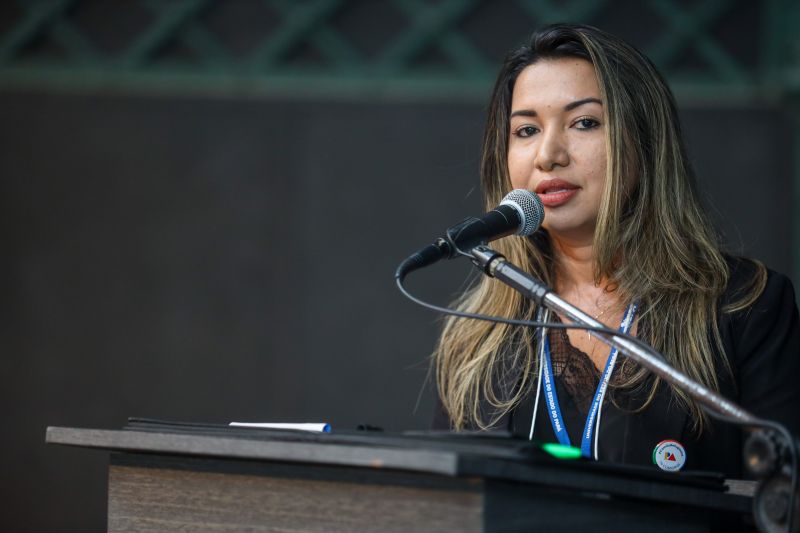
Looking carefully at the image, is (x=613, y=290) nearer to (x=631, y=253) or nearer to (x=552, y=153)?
(x=631, y=253)

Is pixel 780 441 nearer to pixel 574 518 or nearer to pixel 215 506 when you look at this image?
pixel 574 518

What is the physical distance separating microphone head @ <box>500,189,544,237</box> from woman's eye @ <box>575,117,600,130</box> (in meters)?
0.40

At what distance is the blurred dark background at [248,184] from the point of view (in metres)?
4.48

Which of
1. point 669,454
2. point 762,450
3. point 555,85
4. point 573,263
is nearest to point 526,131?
point 555,85

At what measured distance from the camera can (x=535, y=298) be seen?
63.7 inches

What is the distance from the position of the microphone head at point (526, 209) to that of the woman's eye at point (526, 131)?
0.42 metres

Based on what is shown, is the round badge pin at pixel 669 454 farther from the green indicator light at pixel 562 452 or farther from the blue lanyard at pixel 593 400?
the green indicator light at pixel 562 452

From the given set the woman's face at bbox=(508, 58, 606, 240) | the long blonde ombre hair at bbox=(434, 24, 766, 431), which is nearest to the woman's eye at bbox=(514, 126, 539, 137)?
the woman's face at bbox=(508, 58, 606, 240)

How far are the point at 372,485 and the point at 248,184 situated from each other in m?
3.44

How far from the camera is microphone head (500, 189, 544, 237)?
1.79 metres

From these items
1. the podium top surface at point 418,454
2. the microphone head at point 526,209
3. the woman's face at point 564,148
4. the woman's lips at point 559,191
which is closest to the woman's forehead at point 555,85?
the woman's face at point 564,148

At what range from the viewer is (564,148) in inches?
84.5

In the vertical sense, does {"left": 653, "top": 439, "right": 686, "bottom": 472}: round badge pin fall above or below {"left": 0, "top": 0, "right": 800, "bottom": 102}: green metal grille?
below

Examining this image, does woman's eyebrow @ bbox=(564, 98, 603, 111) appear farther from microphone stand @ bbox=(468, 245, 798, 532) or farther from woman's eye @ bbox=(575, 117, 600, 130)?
Result: microphone stand @ bbox=(468, 245, 798, 532)
